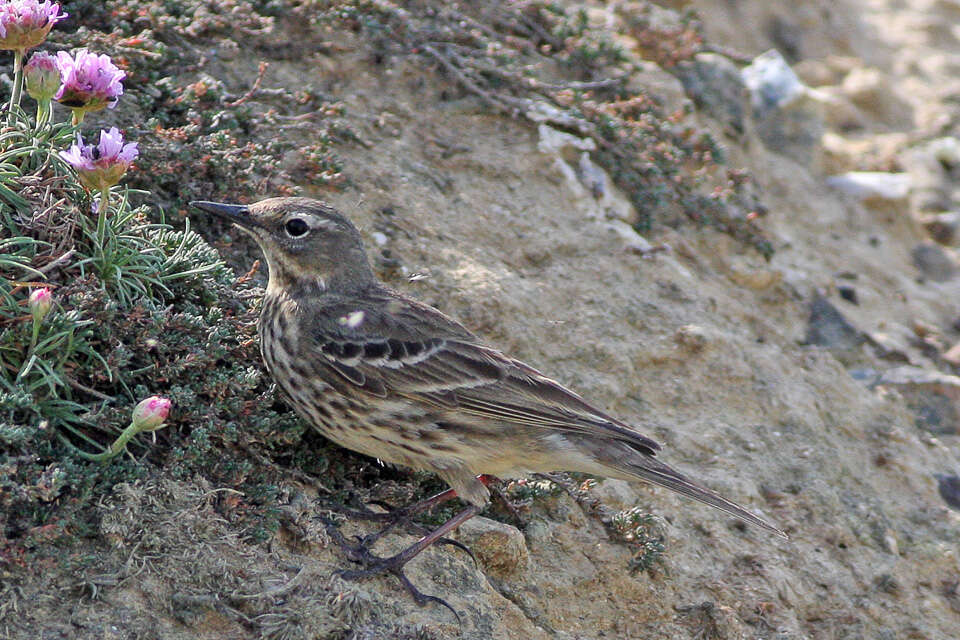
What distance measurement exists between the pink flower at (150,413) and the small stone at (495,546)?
1.54 meters

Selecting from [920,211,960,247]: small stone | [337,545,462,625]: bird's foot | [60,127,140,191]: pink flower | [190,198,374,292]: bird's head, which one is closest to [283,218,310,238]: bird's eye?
[190,198,374,292]: bird's head

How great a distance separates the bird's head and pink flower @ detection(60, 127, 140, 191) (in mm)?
886

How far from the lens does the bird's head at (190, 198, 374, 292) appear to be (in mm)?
5133

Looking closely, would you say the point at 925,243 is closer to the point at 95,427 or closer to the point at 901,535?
the point at 901,535

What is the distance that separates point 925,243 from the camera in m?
9.73

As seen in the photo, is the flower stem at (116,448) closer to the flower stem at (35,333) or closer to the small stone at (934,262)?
the flower stem at (35,333)

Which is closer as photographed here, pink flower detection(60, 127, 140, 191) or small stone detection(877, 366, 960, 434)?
pink flower detection(60, 127, 140, 191)

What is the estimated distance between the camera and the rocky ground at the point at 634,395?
4078 millimetres

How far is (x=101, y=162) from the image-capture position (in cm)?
416

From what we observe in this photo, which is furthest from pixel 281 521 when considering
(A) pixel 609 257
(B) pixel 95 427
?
(A) pixel 609 257

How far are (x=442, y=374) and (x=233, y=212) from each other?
128 centimetres

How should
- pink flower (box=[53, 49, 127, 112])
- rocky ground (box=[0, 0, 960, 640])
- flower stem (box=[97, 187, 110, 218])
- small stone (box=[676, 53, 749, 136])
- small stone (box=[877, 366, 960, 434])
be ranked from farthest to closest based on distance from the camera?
small stone (box=[676, 53, 749, 136]) < small stone (box=[877, 366, 960, 434]) < pink flower (box=[53, 49, 127, 112]) < flower stem (box=[97, 187, 110, 218]) < rocky ground (box=[0, 0, 960, 640])

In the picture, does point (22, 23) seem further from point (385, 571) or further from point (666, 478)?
point (666, 478)

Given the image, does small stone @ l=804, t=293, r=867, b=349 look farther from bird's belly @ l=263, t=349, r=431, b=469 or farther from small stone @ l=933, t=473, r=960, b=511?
bird's belly @ l=263, t=349, r=431, b=469
